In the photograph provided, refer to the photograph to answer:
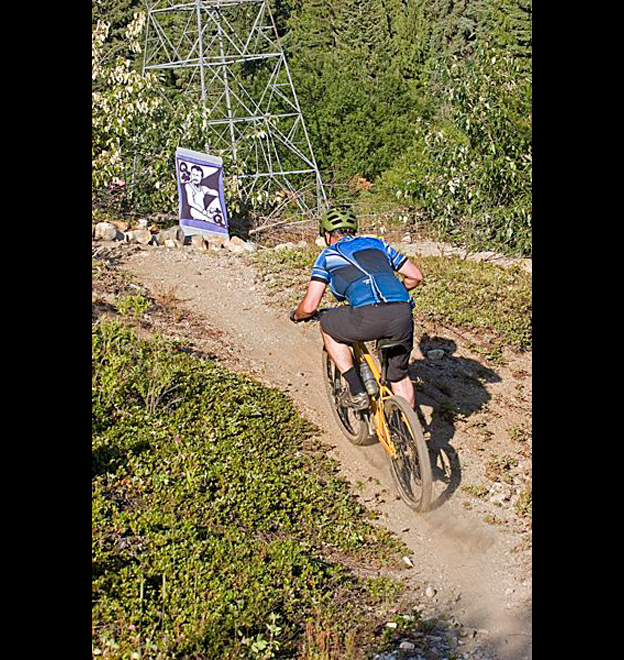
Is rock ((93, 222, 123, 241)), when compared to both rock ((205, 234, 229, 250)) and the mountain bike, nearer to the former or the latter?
rock ((205, 234, 229, 250))

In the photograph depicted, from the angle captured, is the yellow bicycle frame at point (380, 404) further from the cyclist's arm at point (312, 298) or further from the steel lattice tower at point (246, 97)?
the steel lattice tower at point (246, 97)

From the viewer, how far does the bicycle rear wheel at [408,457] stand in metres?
5.57

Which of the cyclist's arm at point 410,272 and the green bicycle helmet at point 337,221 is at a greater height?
the green bicycle helmet at point 337,221

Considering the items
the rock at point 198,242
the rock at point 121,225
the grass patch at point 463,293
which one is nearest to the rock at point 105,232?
the rock at point 121,225

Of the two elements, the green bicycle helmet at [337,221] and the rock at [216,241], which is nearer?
the green bicycle helmet at [337,221]

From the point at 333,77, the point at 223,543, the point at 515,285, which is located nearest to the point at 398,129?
the point at 333,77

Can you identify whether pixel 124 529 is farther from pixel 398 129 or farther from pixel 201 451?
pixel 398 129

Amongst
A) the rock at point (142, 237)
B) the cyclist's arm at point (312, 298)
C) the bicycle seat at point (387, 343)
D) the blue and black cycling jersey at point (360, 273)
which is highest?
the blue and black cycling jersey at point (360, 273)

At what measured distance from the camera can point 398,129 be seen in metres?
28.8

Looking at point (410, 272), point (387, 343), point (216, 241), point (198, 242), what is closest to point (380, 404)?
point (387, 343)

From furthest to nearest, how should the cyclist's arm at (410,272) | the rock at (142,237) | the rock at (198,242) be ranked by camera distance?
the rock at (198,242) → the rock at (142,237) → the cyclist's arm at (410,272)

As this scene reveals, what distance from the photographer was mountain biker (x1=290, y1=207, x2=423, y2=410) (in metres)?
5.93

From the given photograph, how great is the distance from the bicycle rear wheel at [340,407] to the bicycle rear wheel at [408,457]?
85cm
